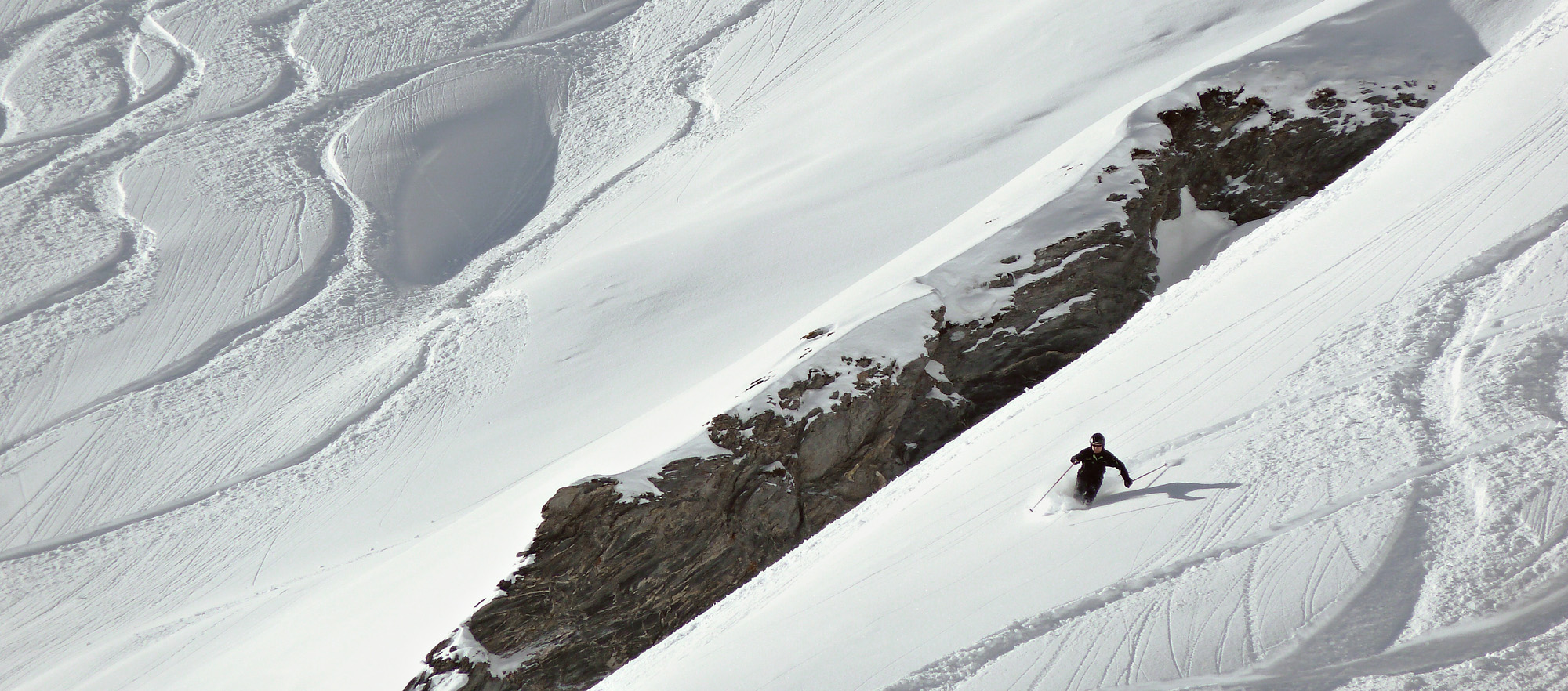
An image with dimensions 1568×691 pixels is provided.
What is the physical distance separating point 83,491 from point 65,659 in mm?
3440

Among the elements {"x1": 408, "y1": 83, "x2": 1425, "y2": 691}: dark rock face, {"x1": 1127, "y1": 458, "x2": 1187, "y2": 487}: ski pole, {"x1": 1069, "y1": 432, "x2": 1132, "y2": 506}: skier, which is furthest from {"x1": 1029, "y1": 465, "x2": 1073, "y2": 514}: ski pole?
{"x1": 408, "y1": 83, "x2": 1425, "y2": 691}: dark rock face

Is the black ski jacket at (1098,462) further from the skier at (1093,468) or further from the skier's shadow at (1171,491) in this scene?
the skier's shadow at (1171,491)

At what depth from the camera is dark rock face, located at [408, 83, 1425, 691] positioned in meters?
10.8

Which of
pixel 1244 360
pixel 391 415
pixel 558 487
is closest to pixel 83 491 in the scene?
pixel 391 415

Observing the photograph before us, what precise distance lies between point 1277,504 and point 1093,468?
4.23ft

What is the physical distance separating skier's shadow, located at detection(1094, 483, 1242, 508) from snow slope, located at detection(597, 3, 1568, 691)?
2cm

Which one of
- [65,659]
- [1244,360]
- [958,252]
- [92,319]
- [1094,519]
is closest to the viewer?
[1094,519]

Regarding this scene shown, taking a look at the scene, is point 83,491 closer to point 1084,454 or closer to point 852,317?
point 852,317

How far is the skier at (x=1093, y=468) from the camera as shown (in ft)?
25.5

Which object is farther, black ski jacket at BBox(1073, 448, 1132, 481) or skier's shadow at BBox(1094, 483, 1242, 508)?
black ski jacket at BBox(1073, 448, 1132, 481)

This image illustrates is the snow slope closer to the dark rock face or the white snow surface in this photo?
the white snow surface

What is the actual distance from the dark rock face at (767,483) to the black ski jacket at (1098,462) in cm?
390

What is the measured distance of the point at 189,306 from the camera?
19.8m

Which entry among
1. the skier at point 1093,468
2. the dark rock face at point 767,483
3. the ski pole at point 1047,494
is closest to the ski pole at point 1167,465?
the skier at point 1093,468
